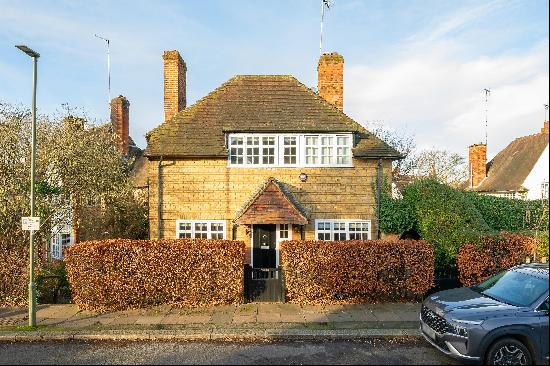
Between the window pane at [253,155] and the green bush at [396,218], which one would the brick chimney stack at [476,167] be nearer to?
the green bush at [396,218]

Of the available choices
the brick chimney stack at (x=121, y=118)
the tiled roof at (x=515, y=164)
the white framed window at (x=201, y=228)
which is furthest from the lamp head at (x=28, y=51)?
the tiled roof at (x=515, y=164)

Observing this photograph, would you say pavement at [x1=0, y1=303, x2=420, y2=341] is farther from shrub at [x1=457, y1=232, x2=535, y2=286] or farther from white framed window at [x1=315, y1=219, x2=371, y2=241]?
white framed window at [x1=315, y1=219, x2=371, y2=241]

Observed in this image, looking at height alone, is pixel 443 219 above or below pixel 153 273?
above

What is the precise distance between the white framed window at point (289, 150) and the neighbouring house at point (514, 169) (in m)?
18.6

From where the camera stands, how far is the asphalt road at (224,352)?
25.8 ft

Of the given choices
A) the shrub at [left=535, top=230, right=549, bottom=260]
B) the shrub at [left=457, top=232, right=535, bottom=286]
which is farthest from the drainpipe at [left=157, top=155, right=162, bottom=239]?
the shrub at [left=535, top=230, right=549, bottom=260]

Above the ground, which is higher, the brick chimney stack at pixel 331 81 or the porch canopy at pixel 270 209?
the brick chimney stack at pixel 331 81

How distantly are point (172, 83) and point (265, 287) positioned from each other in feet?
33.9

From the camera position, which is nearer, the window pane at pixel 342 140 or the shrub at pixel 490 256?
the shrub at pixel 490 256

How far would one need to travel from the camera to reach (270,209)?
14516 millimetres

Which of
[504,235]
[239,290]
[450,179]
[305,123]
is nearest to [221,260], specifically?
[239,290]

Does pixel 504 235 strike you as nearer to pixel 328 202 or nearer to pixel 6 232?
pixel 328 202

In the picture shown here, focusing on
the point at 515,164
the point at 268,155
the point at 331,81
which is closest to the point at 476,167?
the point at 515,164

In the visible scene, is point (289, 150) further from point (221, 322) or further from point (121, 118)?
point (121, 118)
